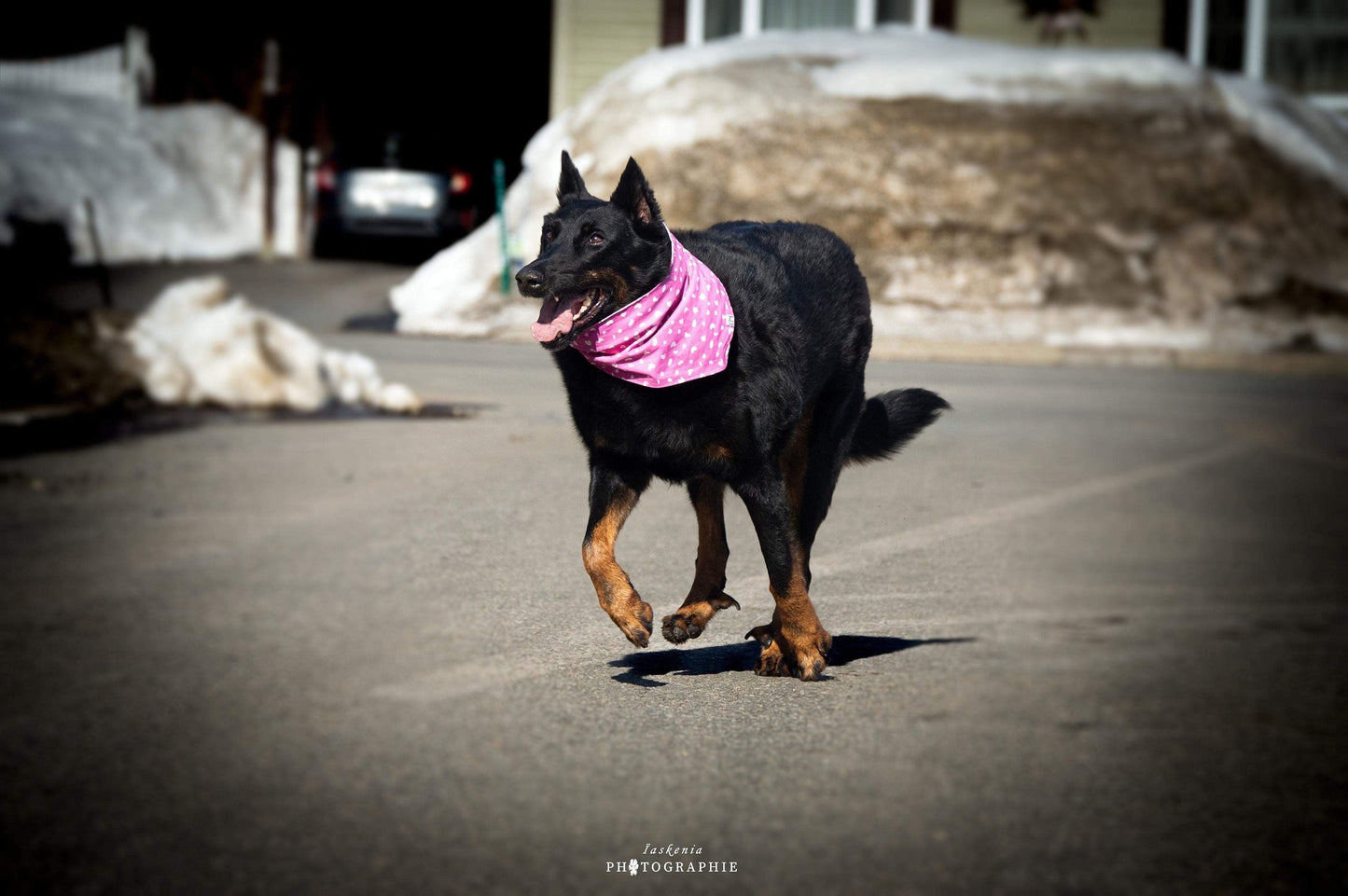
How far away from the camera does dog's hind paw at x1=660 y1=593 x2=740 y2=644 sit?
7.55ft

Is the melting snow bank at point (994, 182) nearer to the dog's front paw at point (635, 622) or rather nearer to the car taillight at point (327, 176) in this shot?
the car taillight at point (327, 176)

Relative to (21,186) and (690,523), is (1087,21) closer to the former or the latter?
(21,186)

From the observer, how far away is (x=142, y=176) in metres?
29.6

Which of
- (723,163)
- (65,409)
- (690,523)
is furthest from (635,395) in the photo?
(65,409)

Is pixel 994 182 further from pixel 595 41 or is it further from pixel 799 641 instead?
pixel 595 41

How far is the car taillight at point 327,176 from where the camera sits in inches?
853

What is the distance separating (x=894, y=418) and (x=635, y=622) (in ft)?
1.81

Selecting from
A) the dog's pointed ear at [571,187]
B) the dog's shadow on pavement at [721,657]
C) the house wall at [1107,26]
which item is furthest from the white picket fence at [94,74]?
the dog's pointed ear at [571,187]

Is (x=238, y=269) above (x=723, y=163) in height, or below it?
below

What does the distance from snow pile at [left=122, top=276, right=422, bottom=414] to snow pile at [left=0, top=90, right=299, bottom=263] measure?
16.4m

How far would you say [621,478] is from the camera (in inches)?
89.7

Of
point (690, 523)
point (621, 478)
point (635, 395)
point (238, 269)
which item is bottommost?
point (238, 269)

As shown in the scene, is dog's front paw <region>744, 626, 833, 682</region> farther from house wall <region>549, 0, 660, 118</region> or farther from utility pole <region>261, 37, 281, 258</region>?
utility pole <region>261, 37, 281, 258</region>

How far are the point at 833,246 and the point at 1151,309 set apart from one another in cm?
1165
